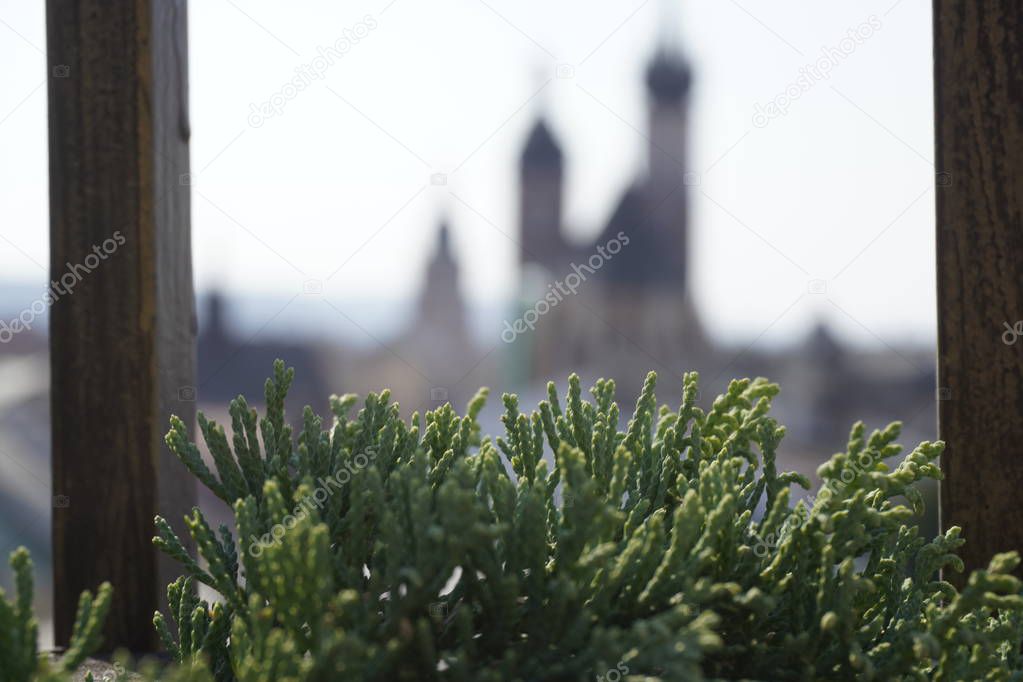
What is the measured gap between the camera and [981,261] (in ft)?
5.89

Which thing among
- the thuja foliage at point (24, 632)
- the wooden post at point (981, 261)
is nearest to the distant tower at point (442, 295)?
the wooden post at point (981, 261)

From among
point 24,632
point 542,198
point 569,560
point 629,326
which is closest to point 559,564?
point 569,560

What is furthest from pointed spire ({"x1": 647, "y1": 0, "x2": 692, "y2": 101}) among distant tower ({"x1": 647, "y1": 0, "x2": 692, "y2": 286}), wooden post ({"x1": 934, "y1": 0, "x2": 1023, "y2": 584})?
wooden post ({"x1": 934, "y1": 0, "x2": 1023, "y2": 584})

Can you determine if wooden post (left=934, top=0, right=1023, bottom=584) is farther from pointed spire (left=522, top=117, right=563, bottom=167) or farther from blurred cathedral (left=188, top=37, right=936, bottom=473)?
pointed spire (left=522, top=117, right=563, bottom=167)

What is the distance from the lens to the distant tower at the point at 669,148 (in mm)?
60969

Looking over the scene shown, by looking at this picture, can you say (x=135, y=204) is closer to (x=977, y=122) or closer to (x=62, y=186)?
(x=62, y=186)

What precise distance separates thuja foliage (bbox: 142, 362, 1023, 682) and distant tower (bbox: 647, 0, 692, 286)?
2369 inches

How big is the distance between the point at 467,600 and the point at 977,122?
1357 mm

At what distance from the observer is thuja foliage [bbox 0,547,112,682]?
112 centimetres

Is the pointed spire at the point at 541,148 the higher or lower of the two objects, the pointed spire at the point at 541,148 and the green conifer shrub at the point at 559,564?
the higher

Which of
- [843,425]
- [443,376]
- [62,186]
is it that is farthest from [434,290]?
[62,186]

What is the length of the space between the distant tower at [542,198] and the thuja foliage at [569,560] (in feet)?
202

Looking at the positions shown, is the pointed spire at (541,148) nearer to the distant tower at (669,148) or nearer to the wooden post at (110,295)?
the distant tower at (669,148)

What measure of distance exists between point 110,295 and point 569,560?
124cm
